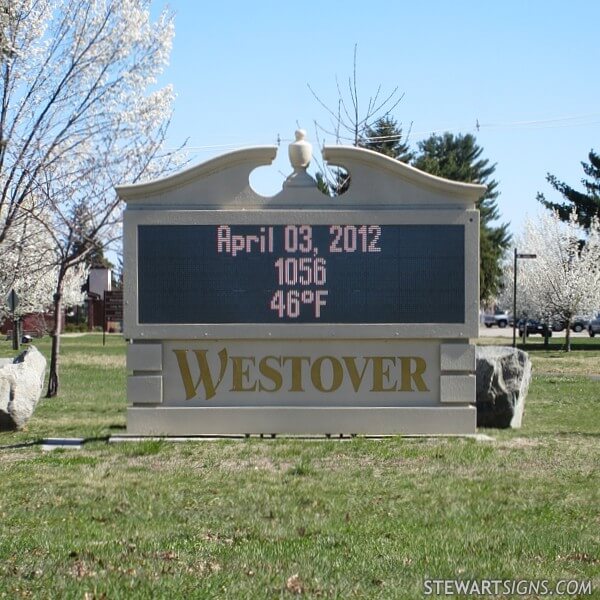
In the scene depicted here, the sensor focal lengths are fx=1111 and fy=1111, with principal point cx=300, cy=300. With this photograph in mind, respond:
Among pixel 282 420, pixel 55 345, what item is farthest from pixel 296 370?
pixel 55 345

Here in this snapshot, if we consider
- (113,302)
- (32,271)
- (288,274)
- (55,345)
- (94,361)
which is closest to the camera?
(288,274)

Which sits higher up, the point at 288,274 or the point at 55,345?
the point at 288,274

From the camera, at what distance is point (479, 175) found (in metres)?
91.2

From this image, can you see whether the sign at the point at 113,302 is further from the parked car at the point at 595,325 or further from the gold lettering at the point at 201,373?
the gold lettering at the point at 201,373

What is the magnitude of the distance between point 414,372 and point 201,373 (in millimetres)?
2541

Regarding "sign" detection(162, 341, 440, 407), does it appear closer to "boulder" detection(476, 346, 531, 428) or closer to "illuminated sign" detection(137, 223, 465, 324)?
"illuminated sign" detection(137, 223, 465, 324)

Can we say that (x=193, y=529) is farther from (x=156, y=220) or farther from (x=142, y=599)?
(x=156, y=220)

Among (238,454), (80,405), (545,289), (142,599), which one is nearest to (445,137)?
(545,289)

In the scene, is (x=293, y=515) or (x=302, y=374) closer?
(x=293, y=515)

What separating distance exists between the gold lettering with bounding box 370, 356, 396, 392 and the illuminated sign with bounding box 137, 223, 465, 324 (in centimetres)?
48

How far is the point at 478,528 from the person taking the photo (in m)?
8.05

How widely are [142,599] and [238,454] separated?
226 inches

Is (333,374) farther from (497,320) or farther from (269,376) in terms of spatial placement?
(497,320)

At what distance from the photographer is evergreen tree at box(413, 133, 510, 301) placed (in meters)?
Result: 77.3
